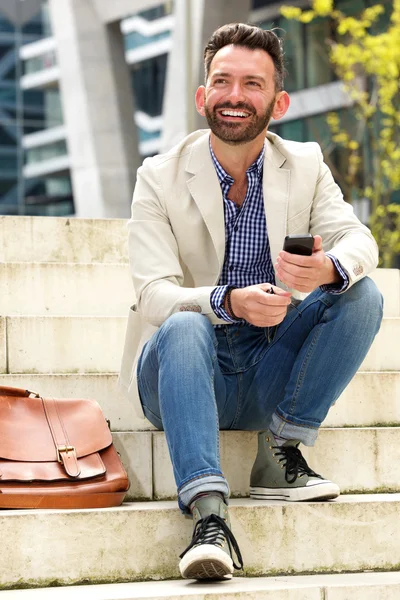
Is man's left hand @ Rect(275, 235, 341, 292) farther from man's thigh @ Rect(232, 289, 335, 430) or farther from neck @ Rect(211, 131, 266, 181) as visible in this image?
neck @ Rect(211, 131, 266, 181)

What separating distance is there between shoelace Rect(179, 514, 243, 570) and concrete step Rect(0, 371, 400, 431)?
118 centimetres

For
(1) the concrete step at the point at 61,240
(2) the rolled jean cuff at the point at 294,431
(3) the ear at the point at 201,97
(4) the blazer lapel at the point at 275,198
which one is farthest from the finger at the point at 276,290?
(1) the concrete step at the point at 61,240

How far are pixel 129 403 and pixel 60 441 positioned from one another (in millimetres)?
690

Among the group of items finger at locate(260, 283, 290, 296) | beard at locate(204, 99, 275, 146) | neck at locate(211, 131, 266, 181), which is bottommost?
finger at locate(260, 283, 290, 296)

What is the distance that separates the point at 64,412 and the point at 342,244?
121 cm

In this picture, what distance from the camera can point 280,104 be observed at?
4.07 m

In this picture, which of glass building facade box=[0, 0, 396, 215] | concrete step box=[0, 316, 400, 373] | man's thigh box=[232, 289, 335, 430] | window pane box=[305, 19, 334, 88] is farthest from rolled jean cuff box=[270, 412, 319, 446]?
glass building facade box=[0, 0, 396, 215]

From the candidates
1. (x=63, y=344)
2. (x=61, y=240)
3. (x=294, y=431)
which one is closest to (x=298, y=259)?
(x=294, y=431)

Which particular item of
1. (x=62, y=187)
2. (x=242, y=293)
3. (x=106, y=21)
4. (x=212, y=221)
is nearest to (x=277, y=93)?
(x=212, y=221)

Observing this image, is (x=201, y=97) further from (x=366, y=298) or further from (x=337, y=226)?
(x=366, y=298)

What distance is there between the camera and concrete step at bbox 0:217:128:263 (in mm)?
6305

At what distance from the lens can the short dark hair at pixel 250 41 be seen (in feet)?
13.0

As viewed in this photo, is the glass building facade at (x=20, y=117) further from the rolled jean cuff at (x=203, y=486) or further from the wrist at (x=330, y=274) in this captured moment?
the rolled jean cuff at (x=203, y=486)

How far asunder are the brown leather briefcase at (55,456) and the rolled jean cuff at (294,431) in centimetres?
59
